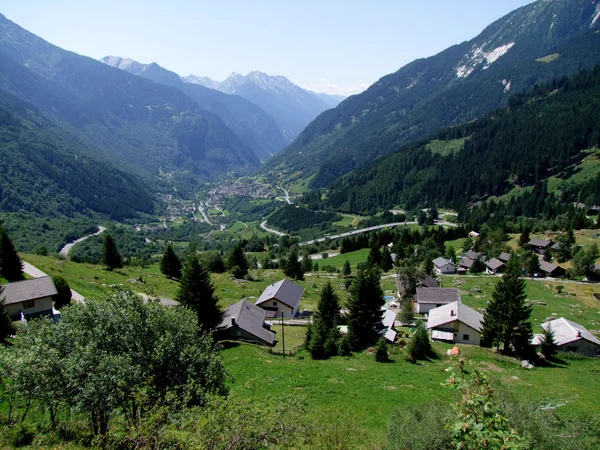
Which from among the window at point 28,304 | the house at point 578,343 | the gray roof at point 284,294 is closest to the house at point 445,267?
the gray roof at point 284,294

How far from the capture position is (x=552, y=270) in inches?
3538

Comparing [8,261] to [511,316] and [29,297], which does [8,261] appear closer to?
[29,297]

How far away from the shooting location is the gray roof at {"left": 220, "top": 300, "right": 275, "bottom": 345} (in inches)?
1799

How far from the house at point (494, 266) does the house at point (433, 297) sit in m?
35.0

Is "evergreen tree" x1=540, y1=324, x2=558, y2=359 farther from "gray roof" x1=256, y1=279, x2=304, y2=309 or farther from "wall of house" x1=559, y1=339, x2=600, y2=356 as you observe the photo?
"gray roof" x1=256, y1=279, x2=304, y2=309

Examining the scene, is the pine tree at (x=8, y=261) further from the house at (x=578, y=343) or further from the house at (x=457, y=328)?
the house at (x=578, y=343)

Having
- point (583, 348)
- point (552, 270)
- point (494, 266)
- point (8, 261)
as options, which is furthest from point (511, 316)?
point (8, 261)

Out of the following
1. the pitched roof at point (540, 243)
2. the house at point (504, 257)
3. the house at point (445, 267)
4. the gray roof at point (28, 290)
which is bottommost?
the house at point (445, 267)

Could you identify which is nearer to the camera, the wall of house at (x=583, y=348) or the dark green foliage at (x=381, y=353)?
the dark green foliage at (x=381, y=353)

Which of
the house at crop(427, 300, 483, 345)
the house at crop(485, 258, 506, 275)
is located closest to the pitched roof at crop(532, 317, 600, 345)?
A: the house at crop(427, 300, 483, 345)

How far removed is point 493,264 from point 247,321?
251 ft

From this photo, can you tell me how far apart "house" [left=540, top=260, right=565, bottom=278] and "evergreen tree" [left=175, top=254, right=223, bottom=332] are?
281 feet

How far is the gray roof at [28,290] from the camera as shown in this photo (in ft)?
142

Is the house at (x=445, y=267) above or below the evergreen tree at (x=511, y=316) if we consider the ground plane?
below
